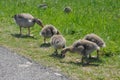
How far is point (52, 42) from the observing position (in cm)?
994

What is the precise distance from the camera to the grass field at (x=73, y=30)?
28.8 ft

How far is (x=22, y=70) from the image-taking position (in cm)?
838

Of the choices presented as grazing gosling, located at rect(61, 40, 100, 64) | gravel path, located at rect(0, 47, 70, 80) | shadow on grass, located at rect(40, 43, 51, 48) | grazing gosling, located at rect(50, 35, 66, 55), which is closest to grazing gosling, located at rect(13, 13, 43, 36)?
shadow on grass, located at rect(40, 43, 51, 48)

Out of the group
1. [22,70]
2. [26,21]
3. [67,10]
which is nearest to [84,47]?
[22,70]

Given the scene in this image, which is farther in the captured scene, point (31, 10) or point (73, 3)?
point (73, 3)

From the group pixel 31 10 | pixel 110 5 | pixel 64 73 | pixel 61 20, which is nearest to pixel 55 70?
pixel 64 73

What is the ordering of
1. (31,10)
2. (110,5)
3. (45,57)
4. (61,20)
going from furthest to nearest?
1. (110,5)
2. (31,10)
3. (61,20)
4. (45,57)

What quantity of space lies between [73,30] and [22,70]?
377cm

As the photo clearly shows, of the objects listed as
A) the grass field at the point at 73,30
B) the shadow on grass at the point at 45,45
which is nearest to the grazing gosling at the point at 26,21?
the grass field at the point at 73,30

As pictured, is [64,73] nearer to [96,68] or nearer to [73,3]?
[96,68]

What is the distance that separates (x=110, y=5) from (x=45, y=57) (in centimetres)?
665

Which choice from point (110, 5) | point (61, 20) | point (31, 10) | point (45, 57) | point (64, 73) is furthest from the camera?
point (110, 5)

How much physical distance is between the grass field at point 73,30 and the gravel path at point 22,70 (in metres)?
0.33

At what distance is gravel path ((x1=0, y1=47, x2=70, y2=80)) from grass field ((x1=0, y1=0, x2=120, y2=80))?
1.07 ft
